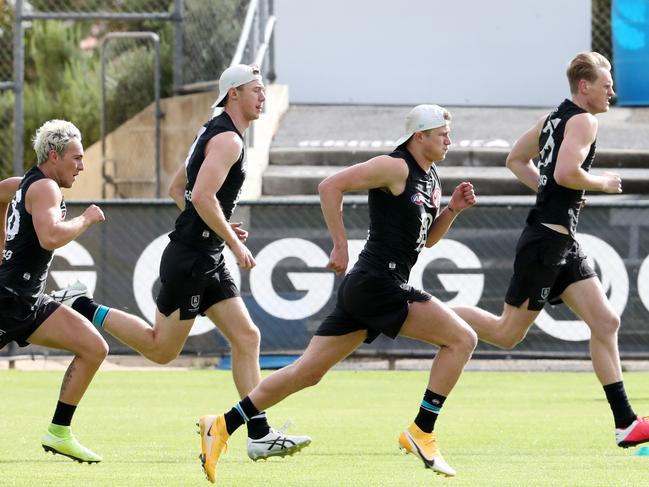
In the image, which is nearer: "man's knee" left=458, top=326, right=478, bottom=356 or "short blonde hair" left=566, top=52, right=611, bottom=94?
"man's knee" left=458, top=326, right=478, bottom=356

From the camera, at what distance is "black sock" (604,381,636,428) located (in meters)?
8.33

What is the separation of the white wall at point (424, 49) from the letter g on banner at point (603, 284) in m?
7.48

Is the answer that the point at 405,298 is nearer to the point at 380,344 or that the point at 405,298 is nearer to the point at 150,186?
the point at 380,344

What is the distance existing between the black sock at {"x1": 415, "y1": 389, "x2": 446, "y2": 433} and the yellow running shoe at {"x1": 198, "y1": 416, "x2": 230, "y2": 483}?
0.98 meters

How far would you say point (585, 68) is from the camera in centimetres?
866

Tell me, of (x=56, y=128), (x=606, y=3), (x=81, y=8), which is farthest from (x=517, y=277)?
(x=81, y=8)

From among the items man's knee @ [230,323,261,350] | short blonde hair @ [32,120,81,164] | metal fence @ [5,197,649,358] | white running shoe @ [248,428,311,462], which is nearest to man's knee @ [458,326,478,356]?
white running shoe @ [248,428,311,462]

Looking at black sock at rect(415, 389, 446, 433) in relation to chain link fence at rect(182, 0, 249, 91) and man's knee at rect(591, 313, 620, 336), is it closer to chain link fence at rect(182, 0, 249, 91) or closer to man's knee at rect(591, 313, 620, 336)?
man's knee at rect(591, 313, 620, 336)

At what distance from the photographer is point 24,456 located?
8.24m

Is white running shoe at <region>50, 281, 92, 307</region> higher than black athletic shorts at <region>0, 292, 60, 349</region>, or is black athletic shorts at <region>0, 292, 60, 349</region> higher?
black athletic shorts at <region>0, 292, 60, 349</region>

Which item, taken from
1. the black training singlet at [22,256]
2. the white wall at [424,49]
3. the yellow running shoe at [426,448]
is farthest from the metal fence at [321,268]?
the white wall at [424,49]

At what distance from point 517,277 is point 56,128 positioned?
2.85 meters

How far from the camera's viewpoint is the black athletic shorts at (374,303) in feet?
24.6

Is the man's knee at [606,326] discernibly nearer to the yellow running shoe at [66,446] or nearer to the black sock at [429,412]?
the black sock at [429,412]
